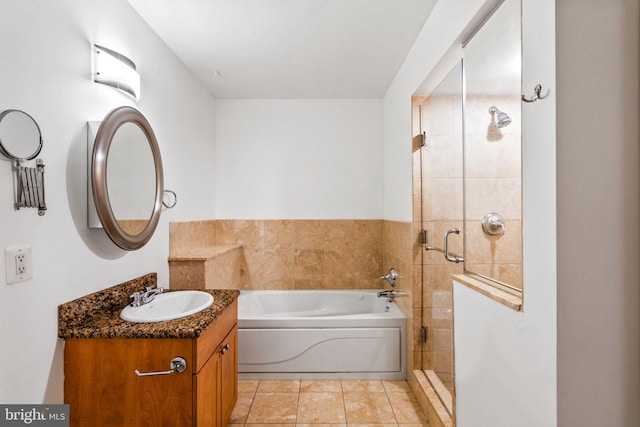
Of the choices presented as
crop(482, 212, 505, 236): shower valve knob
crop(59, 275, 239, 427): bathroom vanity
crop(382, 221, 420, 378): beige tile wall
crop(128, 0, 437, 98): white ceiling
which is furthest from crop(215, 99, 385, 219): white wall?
crop(59, 275, 239, 427): bathroom vanity

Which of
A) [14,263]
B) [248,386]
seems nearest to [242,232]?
[248,386]

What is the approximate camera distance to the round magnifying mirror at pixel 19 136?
1187mm

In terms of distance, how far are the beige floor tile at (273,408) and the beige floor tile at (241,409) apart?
32 mm

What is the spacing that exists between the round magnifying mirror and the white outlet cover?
1.03 feet

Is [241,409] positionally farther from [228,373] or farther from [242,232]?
[242,232]

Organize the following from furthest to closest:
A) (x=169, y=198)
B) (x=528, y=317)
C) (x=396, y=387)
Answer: (x=396, y=387), (x=169, y=198), (x=528, y=317)

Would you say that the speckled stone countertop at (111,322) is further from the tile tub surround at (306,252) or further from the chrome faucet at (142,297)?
the tile tub surround at (306,252)

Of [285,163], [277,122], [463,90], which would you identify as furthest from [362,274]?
[463,90]

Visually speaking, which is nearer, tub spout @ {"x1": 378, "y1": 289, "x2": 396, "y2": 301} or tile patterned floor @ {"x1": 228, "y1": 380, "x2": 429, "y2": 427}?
tile patterned floor @ {"x1": 228, "y1": 380, "x2": 429, "y2": 427}

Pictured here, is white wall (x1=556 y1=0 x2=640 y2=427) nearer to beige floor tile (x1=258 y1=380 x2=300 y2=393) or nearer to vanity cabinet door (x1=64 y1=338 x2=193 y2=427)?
vanity cabinet door (x1=64 y1=338 x2=193 y2=427)

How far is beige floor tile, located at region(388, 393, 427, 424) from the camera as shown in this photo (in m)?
2.33

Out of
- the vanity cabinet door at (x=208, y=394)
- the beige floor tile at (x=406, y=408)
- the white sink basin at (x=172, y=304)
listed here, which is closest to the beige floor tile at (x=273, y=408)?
the vanity cabinet door at (x=208, y=394)

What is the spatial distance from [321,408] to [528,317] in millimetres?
1745

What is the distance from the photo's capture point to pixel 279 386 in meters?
2.76
